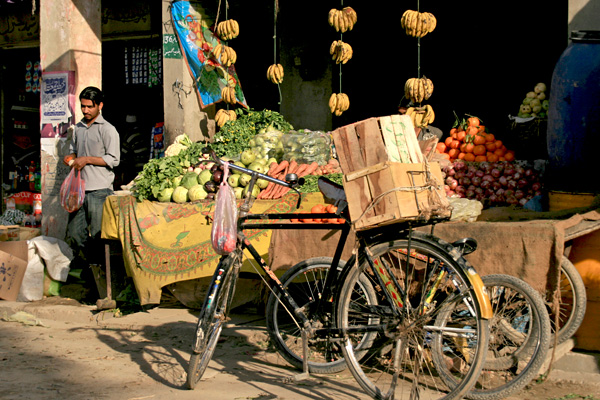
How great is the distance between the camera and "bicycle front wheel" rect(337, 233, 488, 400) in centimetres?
330

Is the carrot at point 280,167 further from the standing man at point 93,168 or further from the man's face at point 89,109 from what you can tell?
the man's face at point 89,109

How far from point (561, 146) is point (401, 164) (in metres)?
2.50

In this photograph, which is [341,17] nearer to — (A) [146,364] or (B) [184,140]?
(B) [184,140]

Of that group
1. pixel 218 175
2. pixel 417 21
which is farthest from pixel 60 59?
pixel 218 175

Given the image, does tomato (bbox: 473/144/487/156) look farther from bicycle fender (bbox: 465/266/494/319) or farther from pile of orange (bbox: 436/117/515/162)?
bicycle fender (bbox: 465/266/494/319)

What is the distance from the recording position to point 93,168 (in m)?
6.80

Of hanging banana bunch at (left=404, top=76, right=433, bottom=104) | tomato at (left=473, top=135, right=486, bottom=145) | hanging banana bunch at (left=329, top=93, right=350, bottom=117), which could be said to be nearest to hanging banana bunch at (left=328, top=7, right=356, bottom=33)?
hanging banana bunch at (left=329, top=93, right=350, bottom=117)

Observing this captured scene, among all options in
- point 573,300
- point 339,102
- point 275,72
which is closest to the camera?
point 573,300

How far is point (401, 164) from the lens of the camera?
3451mm

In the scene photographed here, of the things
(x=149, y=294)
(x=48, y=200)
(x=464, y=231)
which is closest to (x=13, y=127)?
(x=48, y=200)

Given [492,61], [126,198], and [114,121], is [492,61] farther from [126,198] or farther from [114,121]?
[114,121]

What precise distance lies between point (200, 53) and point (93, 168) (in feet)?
8.09

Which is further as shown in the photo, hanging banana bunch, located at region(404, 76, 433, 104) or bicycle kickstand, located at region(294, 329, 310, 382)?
hanging banana bunch, located at region(404, 76, 433, 104)

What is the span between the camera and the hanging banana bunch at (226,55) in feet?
26.9
